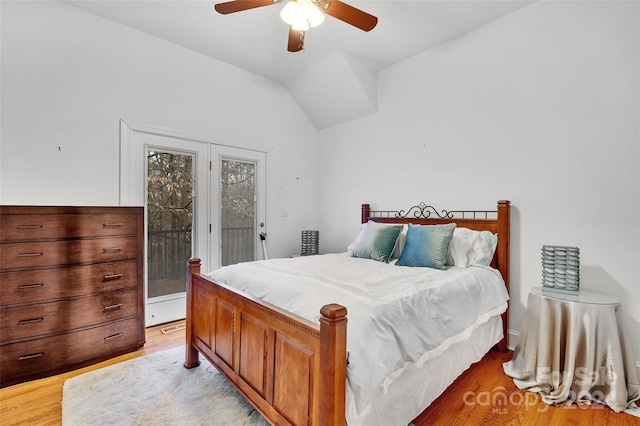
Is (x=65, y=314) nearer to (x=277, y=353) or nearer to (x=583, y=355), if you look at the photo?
(x=277, y=353)

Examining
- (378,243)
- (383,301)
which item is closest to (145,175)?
(378,243)

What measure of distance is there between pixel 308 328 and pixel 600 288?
2349 millimetres

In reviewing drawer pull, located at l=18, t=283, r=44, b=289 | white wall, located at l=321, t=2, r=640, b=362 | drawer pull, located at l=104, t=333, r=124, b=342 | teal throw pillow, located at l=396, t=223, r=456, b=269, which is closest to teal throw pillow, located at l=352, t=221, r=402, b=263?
teal throw pillow, located at l=396, t=223, r=456, b=269

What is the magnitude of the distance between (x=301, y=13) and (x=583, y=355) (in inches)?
109

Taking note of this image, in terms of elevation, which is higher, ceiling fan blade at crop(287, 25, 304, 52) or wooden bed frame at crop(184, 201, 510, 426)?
ceiling fan blade at crop(287, 25, 304, 52)

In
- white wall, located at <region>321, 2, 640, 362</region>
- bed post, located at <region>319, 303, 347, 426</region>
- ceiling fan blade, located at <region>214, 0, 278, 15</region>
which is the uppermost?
ceiling fan blade, located at <region>214, 0, 278, 15</region>

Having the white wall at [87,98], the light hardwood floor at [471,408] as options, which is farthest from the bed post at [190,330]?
the white wall at [87,98]

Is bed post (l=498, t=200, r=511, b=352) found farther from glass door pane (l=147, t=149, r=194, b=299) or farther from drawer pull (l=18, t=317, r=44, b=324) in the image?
drawer pull (l=18, t=317, r=44, b=324)

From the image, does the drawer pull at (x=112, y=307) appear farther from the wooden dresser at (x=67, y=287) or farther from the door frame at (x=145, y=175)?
the door frame at (x=145, y=175)

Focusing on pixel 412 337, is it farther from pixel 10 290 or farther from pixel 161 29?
pixel 161 29

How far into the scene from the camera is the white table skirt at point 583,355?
6.04ft

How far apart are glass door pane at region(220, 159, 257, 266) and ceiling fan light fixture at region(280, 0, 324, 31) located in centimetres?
219

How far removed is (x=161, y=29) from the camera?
119 inches

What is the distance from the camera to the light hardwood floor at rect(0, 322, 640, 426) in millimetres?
1739
